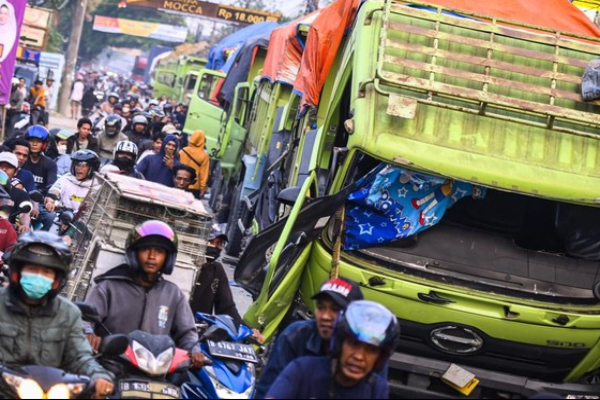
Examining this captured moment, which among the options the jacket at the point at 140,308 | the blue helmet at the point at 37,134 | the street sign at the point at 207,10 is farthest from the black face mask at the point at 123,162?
the street sign at the point at 207,10

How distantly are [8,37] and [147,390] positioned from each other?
12.7 m

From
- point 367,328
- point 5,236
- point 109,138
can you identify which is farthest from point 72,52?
point 367,328

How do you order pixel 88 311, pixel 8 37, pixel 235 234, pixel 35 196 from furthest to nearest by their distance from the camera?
pixel 8 37 → pixel 235 234 → pixel 35 196 → pixel 88 311

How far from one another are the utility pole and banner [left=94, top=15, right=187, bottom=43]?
26841 mm

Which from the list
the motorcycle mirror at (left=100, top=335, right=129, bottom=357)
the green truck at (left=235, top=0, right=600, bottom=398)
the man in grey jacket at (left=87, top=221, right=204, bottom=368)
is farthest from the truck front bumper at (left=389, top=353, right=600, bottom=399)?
the motorcycle mirror at (left=100, top=335, right=129, bottom=357)

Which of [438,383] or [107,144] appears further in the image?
[107,144]

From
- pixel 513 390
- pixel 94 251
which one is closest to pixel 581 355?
pixel 513 390

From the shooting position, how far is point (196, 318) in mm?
8438

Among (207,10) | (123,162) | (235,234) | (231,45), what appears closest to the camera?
(123,162)

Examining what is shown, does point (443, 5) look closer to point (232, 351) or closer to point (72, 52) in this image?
point (232, 351)

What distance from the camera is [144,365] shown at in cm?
659

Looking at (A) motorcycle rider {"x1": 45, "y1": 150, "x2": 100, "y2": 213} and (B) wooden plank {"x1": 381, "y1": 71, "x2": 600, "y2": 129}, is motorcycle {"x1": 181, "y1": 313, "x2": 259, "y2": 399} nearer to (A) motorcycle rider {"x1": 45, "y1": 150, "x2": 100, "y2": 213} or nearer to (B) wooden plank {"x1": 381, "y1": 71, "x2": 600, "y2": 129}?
(B) wooden plank {"x1": 381, "y1": 71, "x2": 600, "y2": 129}

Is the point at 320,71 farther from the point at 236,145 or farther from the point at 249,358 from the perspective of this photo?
the point at 236,145

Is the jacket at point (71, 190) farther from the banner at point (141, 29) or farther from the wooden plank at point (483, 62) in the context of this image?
the banner at point (141, 29)
